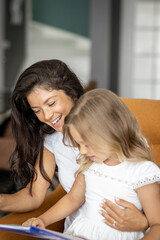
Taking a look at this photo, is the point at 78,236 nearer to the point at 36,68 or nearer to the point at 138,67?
the point at 36,68

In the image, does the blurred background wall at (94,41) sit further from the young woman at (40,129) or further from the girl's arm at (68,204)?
the girl's arm at (68,204)

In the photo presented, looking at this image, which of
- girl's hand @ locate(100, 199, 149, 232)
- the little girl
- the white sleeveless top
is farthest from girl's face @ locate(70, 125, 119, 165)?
the white sleeveless top

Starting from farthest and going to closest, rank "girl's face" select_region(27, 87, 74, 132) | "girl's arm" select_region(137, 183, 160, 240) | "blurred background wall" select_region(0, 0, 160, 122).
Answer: "blurred background wall" select_region(0, 0, 160, 122) → "girl's face" select_region(27, 87, 74, 132) → "girl's arm" select_region(137, 183, 160, 240)

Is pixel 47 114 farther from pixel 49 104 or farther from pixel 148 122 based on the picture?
pixel 148 122

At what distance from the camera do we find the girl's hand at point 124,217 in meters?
1.29

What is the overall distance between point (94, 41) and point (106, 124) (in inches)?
180

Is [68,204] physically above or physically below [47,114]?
below

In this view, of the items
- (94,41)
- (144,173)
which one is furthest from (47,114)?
(94,41)

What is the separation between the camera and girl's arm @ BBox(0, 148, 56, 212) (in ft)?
4.97

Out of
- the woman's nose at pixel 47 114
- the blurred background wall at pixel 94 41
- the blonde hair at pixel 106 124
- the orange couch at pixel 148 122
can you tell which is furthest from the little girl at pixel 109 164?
the blurred background wall at pixel 94 41

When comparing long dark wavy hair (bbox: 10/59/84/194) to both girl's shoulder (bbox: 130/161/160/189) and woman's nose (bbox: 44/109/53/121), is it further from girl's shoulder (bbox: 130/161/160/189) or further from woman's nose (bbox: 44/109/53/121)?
girl's shoulder (bbox: 130/161/160/189)

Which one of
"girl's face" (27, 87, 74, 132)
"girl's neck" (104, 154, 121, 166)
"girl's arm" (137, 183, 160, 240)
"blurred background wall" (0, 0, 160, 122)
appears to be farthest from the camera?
"blurred background wall" (0, 0, 160, 122)

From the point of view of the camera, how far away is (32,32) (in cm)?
748

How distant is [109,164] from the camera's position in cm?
138
